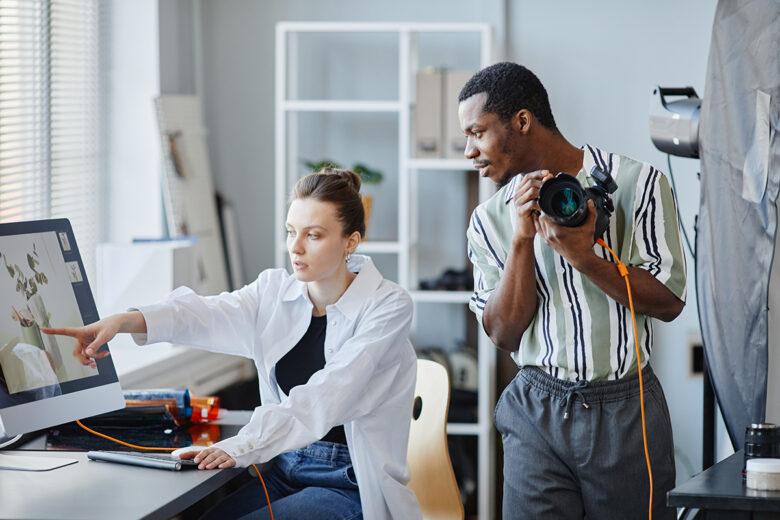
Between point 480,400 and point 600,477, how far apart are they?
1.86 metres

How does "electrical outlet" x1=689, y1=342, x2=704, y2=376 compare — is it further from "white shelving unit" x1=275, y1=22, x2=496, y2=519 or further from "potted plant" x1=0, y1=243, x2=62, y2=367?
"potted plant" x1=0, y1=243, x2=62, y2=367

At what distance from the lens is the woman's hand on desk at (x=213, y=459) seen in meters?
1.59

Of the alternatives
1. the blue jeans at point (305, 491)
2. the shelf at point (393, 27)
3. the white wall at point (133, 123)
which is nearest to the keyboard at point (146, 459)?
the blue jeans at point (305, 491)

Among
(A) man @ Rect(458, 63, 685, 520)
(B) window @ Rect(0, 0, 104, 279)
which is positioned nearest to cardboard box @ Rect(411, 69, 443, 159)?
(B) window @ Rect(0, 0, 104, 279)

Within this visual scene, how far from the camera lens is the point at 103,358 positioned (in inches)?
72.7

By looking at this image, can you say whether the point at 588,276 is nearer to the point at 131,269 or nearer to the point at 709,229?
the point at 709,229

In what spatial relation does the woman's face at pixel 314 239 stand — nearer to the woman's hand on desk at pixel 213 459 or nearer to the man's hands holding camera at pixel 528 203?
the woman's hand on desk at pixel 213 459

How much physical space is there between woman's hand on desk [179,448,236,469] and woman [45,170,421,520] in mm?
163

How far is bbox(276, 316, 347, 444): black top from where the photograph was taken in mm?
1940

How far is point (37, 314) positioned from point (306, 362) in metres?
0.54

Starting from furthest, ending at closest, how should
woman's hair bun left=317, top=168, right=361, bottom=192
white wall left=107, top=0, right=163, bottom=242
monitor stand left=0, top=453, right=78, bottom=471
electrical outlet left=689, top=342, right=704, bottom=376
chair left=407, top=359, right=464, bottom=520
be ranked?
electrical outlet left=689, top=342, right=704, bottom=376
white wall left=107, top=0, right=163, bottom=242
chair left=407, top=359, right=464, bottom=520
woman's hair bun left=317, top=168, right=361, bottom=192
monitor stand left=0, top=453, right=78, bottom=471

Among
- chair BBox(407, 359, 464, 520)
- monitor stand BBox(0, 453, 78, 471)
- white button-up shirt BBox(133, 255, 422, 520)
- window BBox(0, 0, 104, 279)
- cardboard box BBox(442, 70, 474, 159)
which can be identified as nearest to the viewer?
monitor stand BBox(0, 453, 78, 471)

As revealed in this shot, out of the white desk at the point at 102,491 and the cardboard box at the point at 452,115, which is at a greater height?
the cardboard box at the point at 452,115

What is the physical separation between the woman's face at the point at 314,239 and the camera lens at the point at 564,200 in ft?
2.00
